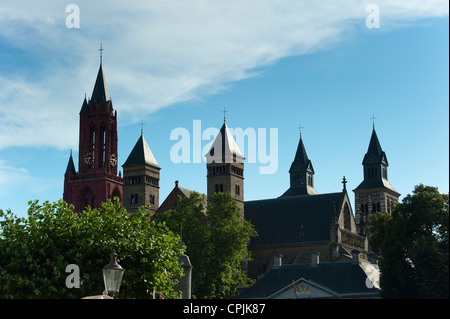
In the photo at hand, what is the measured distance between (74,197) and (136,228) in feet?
255

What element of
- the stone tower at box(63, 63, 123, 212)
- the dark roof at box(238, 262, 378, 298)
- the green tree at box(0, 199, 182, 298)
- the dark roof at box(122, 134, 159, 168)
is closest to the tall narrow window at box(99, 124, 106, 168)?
the stone tower at box(63, 63, 123, 212)

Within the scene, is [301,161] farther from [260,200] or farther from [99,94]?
[99,94]

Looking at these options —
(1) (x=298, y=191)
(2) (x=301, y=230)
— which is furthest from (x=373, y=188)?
(2) (x=301, y=230)

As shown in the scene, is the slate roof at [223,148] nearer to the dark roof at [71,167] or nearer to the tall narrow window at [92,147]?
Answer: the tall narrow window at [92,147]

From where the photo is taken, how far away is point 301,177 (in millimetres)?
129000

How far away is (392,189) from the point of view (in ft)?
401

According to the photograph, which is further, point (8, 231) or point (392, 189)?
point (392, 189)

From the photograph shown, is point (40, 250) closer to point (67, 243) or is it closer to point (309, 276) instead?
point (67, 243)

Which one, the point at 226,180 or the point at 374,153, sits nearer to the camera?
the point at 226,180

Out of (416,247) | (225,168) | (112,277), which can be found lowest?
(112,277)

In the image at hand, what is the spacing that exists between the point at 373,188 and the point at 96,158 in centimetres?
4361

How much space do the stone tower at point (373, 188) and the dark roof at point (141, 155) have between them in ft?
115

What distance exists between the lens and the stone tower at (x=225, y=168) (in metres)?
93.6
